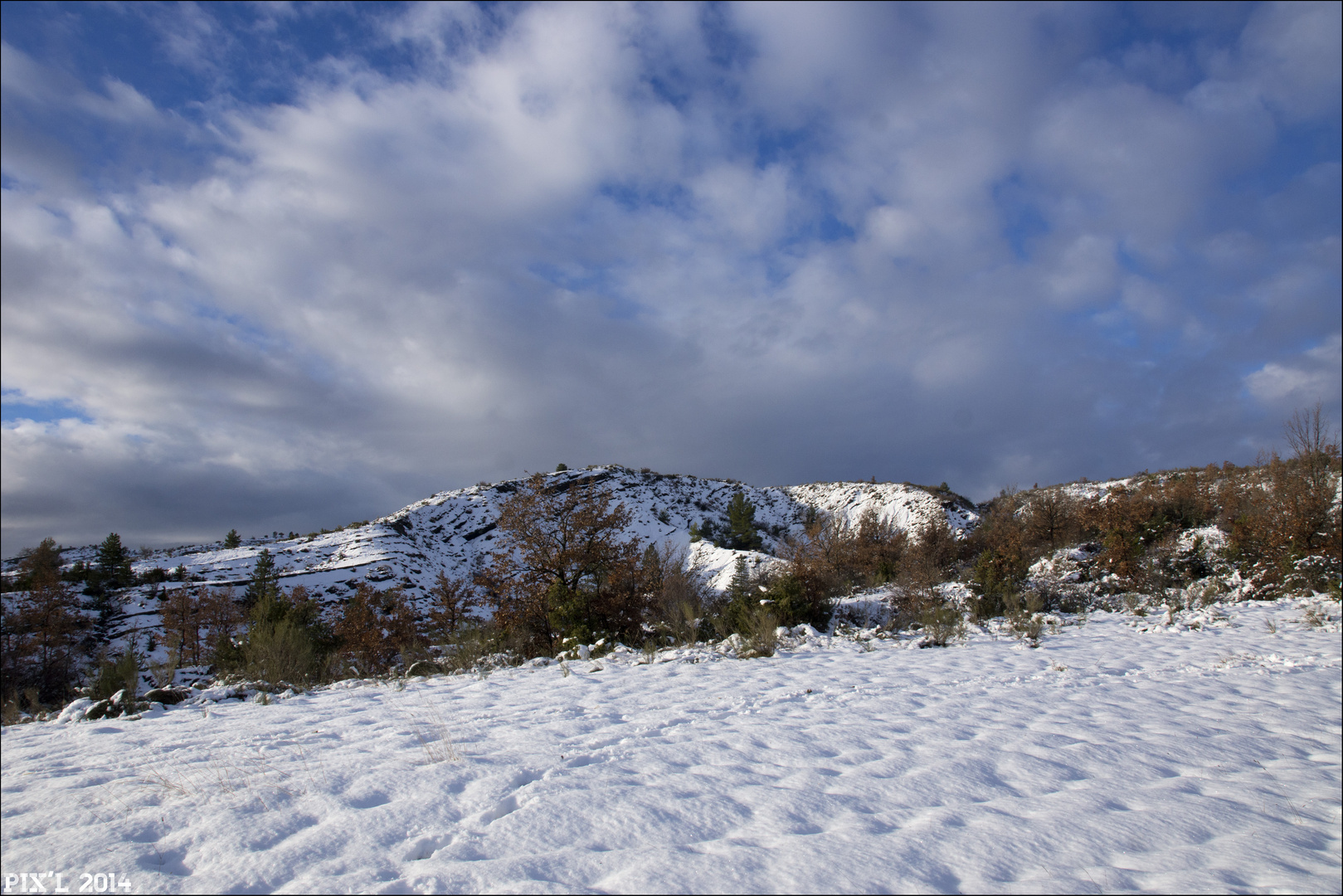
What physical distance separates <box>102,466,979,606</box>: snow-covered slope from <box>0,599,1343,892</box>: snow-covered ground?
60.4ft

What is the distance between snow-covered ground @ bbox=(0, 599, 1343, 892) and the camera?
7.67 feet

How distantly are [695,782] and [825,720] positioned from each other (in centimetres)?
195

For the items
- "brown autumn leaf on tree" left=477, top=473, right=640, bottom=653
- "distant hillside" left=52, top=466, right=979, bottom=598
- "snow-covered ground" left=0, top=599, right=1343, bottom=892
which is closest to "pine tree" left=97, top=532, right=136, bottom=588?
"distant hillside" left=52, top=466, right=979, bottom=598

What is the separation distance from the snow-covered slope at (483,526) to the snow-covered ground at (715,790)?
18415 mm

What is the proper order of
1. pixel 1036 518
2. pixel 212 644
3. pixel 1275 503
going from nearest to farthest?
pixel 1275 503, pixel 1036 518, pixel 212 644

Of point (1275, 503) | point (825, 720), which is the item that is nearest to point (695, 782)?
point (825, 720)

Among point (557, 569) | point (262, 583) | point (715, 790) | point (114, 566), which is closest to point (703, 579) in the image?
point (557, 569)

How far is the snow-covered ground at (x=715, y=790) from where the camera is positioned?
7.67ft

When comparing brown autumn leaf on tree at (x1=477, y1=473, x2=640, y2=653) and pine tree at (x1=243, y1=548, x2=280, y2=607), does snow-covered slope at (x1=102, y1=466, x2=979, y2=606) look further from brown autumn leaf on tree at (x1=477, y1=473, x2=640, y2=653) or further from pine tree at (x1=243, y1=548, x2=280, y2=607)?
brown autumn leaf on tree at (x1=477, y1=473, x2=640, y2=653)

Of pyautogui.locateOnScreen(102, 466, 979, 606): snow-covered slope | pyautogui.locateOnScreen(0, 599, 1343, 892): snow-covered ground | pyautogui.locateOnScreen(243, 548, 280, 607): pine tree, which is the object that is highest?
pyautogui.locateOnScreen(102, 466, 979, 606): snow-covered slope

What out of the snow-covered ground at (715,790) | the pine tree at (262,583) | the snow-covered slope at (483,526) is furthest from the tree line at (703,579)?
the snow-covered slope at (483,526)

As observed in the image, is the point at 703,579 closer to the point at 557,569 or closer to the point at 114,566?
the point at 557,569

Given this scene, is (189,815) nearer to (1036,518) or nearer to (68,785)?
(68,785)

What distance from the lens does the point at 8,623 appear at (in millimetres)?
25234
